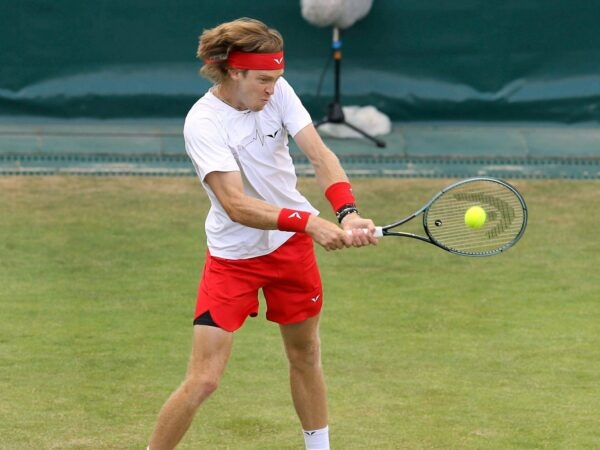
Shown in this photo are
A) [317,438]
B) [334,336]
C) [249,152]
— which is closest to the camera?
[249,152]

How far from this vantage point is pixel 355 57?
39.0 ft

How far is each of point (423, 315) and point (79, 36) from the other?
5.32 m

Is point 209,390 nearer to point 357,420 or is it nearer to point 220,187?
point 220,187

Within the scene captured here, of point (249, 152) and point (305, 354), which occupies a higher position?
point (249, 152)

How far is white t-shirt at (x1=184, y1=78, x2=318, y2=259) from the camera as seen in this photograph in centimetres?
514

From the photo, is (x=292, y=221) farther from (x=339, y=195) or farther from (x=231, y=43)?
(x=231, y=43)

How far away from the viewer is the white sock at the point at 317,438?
559 cm

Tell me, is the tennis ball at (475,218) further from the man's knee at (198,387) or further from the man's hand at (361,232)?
the man's knee at (198,387)

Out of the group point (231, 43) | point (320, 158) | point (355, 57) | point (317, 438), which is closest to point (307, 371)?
point (317, 438)

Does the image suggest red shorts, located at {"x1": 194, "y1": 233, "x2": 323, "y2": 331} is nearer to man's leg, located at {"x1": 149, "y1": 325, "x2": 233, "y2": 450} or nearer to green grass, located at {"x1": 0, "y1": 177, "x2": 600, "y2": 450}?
man's leg, located at {"x1": 149, "y1": 325, "x2": 233, "y2": 450}

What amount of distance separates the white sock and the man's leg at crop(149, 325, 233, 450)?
574 mm

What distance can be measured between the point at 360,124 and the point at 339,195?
6601 millimetres

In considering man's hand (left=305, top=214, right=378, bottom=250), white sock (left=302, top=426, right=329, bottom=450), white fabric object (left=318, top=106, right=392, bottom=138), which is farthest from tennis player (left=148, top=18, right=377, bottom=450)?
white fabric object (left=318, top=106, right=392, bottom=138)

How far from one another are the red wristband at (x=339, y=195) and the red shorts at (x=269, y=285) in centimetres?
20
